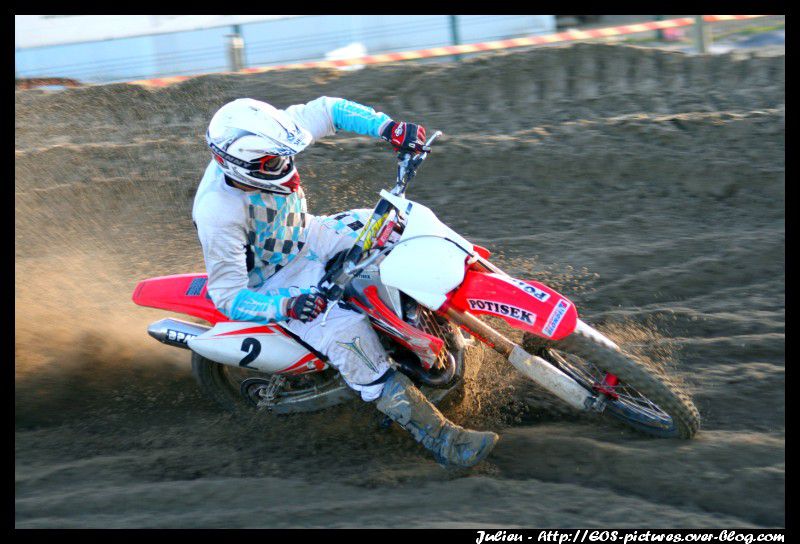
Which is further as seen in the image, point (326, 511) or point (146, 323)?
point (146, 323)

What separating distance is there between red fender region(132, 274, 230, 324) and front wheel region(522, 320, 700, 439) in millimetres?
1705

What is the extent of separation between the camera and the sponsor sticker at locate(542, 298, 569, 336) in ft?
11.7

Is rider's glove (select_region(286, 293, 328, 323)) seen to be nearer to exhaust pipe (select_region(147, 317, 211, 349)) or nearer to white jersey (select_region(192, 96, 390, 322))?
white jersey (select_region(192, 96, 390, 322))

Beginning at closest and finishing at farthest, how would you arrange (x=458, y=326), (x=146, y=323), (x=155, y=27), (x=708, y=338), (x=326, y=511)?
(x=326, y=511), (x=458, y=326), (x=708, y=338), (x=146, y=323), (x=155, y=27)

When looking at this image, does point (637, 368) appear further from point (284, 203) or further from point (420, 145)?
point (284, 203)

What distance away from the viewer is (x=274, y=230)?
13.5 ft

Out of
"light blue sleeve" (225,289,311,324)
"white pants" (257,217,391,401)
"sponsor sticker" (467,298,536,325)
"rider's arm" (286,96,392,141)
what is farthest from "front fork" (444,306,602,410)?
"rider's arm" (286,96,392,141)

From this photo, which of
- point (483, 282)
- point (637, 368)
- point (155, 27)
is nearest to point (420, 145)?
point (483, 282)

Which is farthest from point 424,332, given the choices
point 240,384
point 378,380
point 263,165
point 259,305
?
point 240,384

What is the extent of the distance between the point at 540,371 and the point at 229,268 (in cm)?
154

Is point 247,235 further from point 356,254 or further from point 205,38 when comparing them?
point 205,38

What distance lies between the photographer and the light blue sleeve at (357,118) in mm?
4223

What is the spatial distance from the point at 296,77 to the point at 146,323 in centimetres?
417
